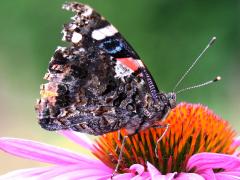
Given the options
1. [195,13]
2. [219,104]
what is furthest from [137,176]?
Result: [195,13]

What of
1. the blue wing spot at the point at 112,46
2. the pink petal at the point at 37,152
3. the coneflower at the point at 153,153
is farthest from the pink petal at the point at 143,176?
the blue wing spot at the point at 112,46

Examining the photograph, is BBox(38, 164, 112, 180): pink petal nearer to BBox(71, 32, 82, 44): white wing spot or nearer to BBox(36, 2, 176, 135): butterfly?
BBox(36, 2, 176, 135): butterfly

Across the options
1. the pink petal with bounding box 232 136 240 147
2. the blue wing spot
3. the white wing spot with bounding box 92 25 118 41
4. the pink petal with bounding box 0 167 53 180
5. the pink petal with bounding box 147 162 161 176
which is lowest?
the pink petal with bounding box 232 136 240 147

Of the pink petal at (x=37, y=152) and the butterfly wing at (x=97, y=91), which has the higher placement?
the butterfly wing at (x=97, y=91)

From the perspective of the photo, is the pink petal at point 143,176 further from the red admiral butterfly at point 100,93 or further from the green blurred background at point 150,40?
the green blurred background at point 150,40

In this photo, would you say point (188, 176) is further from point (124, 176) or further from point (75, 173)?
point (75, 173)

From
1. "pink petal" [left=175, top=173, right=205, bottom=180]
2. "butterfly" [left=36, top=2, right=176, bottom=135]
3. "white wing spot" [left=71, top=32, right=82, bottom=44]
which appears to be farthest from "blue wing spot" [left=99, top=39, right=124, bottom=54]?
"pink petal" [left=175, top=173, right=205, bottom=180]
